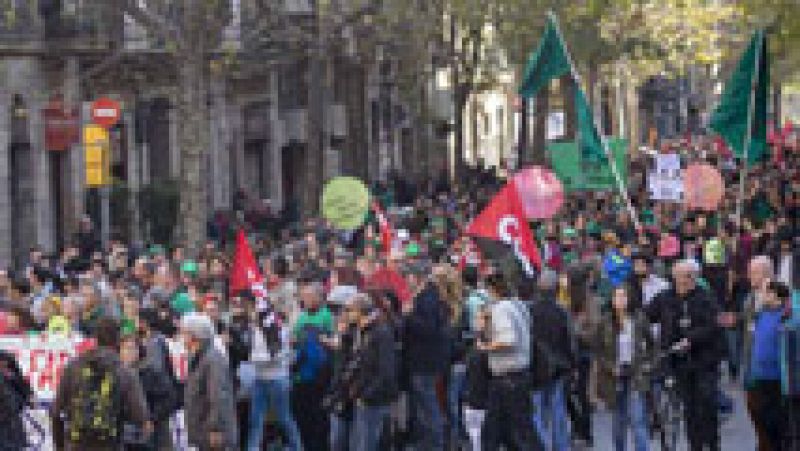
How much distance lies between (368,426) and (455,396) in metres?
1.62

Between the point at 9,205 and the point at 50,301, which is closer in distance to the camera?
the point at 50,301

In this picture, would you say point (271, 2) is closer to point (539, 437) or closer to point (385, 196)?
point (385, 196)

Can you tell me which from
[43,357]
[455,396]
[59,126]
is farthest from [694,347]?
[59,126]

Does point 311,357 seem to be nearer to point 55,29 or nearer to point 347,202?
point 347,202

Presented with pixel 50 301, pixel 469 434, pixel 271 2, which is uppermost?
pixel 271 2

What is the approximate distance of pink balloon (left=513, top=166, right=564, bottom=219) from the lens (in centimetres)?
2305

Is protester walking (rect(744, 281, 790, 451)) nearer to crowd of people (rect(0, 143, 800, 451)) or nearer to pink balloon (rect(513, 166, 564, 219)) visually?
crowd of people (rect(0, 143, 800, 451))

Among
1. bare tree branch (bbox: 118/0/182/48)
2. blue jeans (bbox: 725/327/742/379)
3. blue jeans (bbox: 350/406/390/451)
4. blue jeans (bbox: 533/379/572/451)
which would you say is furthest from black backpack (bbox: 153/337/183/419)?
bare tree branch (bbox: 118/0/182/48)

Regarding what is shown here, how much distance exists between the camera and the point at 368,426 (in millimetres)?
16359

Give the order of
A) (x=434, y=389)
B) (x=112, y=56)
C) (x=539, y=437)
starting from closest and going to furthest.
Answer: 1. (x=539, y=437)
2. (x=434, y=389)
3. (x=112, y=56)

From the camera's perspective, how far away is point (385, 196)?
140 ft

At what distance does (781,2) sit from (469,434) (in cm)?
2187

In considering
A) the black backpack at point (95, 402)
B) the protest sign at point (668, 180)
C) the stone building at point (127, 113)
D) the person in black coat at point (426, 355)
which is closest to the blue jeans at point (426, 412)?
the person in black coat at point (426, 355)

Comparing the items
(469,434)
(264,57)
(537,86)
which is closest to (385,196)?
(264,57)
